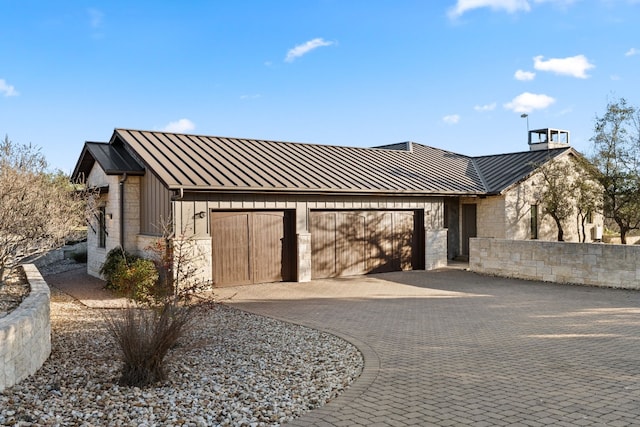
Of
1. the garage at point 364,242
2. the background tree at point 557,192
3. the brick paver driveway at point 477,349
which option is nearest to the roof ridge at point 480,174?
the background tree at point 557,192

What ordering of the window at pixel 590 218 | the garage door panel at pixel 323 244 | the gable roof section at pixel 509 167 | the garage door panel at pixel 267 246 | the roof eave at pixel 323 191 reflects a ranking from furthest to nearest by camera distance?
1. the window at pixel 590 218
2. the gable roof section at pixel 509 167
3. the garage door panel at pixel 323 244
4. the garage door panel at pixel 267 246
5. the roof eave at pixel 323 191

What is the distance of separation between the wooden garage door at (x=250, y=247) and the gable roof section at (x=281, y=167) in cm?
108

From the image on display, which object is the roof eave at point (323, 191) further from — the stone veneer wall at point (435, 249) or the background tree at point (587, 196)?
the background tree at point (587, 196)

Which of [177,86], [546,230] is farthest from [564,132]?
[177,86]

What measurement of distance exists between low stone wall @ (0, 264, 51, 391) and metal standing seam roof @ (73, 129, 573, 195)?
620cm

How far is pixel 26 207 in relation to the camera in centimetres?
1030

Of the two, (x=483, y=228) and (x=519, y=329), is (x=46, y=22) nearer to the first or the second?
(x=519, y=329)

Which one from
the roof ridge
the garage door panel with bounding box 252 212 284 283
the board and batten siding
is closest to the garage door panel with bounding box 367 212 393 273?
the garage door panel with bounding box 252 212 284 283

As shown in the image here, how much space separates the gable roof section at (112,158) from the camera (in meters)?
15.2

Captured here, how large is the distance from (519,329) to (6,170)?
1031 cm

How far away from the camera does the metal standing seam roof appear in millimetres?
14859

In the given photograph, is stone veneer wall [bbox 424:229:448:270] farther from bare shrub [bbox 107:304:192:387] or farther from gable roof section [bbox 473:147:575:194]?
bare shrub [bbox 107:304:192:387]

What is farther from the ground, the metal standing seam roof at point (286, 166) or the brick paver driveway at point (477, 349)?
the metal standing seam roof at point (286, 166)

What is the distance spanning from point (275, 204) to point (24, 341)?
975 centimetres
